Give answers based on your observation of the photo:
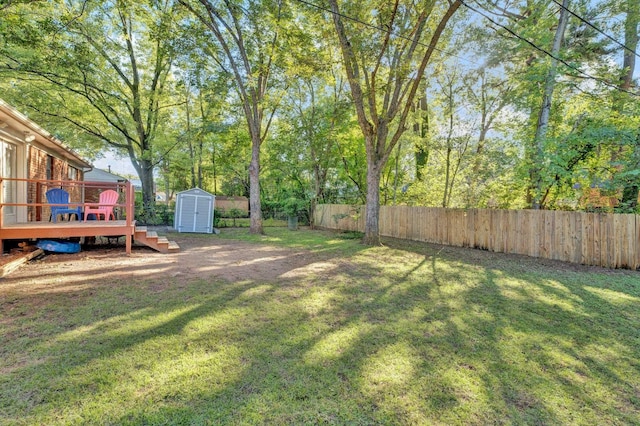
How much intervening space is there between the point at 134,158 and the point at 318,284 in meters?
16.1

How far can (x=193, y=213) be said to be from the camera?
13.5m

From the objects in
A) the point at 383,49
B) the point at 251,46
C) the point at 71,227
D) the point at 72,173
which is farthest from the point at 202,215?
the point at 383,49

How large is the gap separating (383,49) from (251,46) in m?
6.22

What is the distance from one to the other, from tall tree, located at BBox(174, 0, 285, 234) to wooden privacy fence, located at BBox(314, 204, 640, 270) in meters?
6.86

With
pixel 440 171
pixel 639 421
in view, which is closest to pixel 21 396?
pixel 639 421

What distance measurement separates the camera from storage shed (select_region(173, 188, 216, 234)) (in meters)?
13.4

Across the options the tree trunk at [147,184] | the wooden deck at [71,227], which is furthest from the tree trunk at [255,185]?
the tree trunk at [147,184]

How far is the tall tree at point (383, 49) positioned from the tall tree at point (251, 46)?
353 cm

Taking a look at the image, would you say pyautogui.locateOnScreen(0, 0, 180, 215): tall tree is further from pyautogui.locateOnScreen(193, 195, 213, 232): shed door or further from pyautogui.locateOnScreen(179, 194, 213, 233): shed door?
pyautogui.locateOnScreen(193, 195, 213, 232): shed door

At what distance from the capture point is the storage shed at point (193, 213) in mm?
13383

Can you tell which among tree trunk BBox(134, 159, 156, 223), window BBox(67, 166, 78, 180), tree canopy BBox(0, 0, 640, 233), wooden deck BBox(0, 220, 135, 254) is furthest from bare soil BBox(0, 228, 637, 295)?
tree trunk BBox(134, 159, 156, 223)

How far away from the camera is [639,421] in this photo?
2109mm

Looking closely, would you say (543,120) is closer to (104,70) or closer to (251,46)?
(251,46)

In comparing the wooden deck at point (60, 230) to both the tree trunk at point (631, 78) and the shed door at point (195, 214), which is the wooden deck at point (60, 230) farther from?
the tree trunk at point (631, 78)
